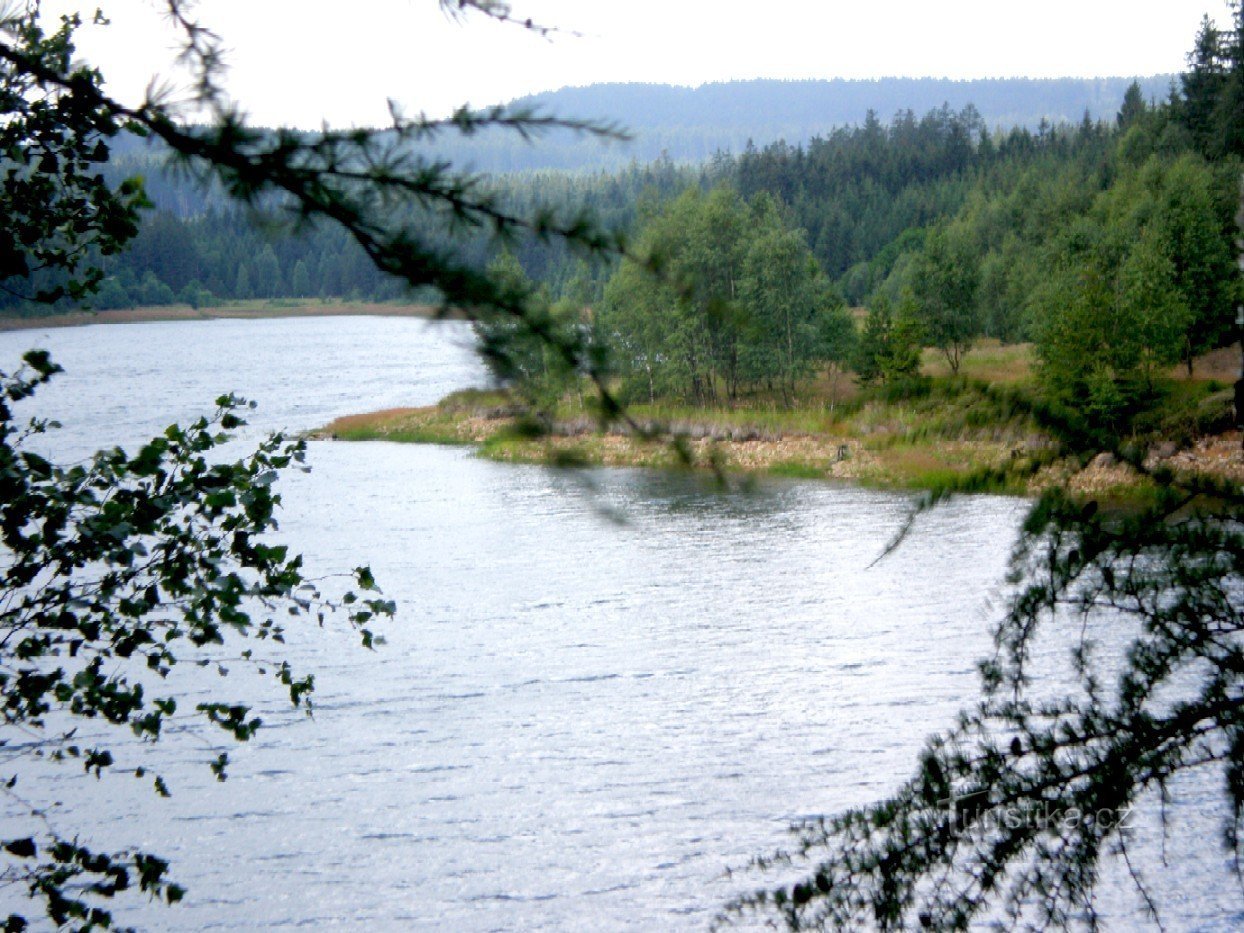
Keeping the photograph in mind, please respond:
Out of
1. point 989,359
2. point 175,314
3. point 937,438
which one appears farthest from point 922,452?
point 175,314

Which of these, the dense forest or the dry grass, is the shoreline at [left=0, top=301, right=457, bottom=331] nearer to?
the dense forest

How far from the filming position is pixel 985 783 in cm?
203

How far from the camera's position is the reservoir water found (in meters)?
7.96

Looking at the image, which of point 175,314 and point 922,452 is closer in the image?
point 922,452

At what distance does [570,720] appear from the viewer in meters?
10.5

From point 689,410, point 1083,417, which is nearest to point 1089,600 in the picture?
point 1083,417

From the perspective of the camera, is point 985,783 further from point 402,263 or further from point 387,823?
point 387,823

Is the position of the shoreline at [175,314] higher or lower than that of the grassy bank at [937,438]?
higher

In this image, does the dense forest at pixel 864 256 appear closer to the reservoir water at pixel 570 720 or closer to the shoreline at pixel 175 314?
the reservoir water at pixel 570 720

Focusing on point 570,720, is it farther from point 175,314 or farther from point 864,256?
point 864,256

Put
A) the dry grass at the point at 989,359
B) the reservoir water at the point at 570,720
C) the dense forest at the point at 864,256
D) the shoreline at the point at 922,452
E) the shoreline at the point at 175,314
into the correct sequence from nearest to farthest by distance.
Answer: the shoreline at the point at 922,452, the dense forest at the point at 864,256, the reservoir water at the point at 570,720, the dry grass at the point at 989,359, the shoreline at the point at 175,314

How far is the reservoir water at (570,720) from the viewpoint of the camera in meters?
7.96

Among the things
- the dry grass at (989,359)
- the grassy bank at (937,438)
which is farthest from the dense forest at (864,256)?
the dry grass at (989,359)

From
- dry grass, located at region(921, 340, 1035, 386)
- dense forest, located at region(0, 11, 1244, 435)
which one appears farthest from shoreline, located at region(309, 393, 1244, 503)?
dry grass, located at region(921, 340, 1035, 386)
